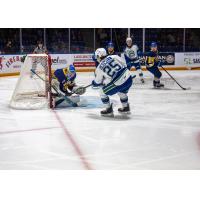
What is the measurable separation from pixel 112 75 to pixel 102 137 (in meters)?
1.04

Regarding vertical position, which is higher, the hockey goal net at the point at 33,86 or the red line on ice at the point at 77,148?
the hockey goal net at the point at 33,86

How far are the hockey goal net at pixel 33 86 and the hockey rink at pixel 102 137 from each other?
10.2 inches

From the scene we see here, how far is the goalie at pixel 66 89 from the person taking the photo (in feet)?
16.3

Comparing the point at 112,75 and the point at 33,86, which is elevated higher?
the point at 112,75

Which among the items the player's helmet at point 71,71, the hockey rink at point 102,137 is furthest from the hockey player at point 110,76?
the player's helmet at point 71,71

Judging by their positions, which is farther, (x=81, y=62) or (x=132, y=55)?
(x=81, y=62)

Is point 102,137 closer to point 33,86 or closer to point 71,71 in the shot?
point 71,71

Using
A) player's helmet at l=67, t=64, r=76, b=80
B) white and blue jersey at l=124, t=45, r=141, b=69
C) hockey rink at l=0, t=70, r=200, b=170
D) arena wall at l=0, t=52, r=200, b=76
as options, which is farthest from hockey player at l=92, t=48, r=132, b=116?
arena wall at l=0, t=52, r=200, b=76

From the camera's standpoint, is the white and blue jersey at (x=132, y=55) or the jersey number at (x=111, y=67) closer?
the jersey number at (x=111, y=67)

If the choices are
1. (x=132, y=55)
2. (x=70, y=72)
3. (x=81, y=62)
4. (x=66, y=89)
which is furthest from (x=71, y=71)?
(x=81, y=62)

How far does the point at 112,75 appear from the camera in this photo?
438 cm

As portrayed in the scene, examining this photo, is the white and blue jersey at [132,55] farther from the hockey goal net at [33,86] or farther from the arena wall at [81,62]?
the arena wall at [81,62]
